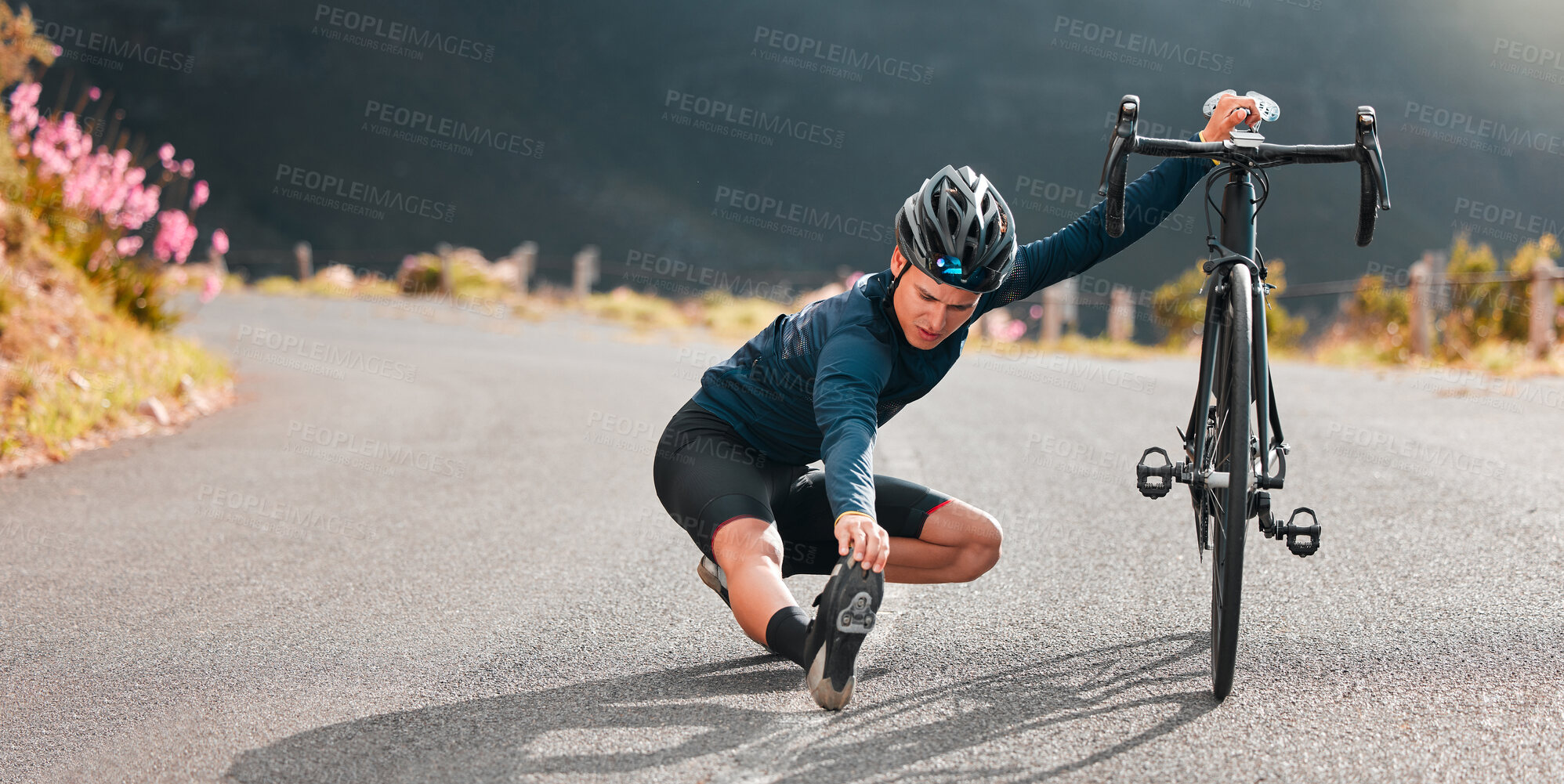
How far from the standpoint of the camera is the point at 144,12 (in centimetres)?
7462

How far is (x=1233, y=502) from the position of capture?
10.3 ft

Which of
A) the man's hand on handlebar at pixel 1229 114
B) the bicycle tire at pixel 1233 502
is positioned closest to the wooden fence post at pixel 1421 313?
the man's hand on handlebar at pixel 1229 114

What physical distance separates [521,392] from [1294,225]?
69116 mm

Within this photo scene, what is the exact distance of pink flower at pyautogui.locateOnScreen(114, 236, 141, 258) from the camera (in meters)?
10.5

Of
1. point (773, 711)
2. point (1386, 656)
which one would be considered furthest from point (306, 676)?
point (1386, 656)

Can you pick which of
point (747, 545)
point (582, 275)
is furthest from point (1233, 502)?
point (582, 275)

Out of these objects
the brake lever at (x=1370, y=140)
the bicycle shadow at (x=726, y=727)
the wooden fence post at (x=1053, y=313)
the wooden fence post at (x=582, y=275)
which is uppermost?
the wooden fence post at (x=1053, y=313)

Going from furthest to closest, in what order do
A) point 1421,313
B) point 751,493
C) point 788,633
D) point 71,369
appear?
1. point 1421,313
2. point 71,369
3. point 751,493
4. point 788,633

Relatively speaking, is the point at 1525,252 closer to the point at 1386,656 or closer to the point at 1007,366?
the point at 1007,366

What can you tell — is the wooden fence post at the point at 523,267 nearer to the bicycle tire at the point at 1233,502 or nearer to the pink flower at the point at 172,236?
the pink flower at the point at 172,236

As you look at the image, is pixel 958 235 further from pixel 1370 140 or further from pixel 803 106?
pixel 803 106

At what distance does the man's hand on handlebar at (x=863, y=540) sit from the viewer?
295cm

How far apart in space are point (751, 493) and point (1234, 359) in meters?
1.46

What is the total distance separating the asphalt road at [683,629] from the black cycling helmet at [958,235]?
121cm
